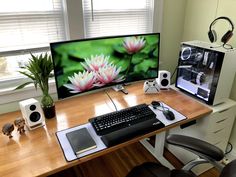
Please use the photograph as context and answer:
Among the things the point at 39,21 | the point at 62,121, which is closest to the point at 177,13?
the point at 39,21

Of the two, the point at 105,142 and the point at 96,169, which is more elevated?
the point at 105,142

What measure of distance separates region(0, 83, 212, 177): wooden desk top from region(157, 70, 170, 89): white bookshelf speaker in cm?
6

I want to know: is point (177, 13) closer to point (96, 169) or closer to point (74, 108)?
point (74, 108)

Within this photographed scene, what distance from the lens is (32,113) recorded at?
1.23 meters

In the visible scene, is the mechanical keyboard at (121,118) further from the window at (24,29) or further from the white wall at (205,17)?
the white wall at (205,17)

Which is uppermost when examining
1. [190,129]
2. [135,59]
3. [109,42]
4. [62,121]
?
[109,42]

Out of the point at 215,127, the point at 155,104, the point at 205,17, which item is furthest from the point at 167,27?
the point at 215,127

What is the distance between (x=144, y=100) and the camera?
158 centimetres

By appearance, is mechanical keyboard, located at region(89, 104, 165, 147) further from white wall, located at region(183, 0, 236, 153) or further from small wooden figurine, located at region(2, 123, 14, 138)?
white wall, located at region(183, 0, 236, 153)

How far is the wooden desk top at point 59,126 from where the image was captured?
0.97 m

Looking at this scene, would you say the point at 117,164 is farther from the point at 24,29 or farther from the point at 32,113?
the point at 24,29

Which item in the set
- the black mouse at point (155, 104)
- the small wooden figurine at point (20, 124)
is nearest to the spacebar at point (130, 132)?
the black mouse at point (155, 104)

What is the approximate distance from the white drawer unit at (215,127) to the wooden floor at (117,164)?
0.21 m

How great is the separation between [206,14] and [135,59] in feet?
2.83
